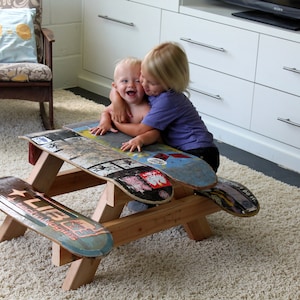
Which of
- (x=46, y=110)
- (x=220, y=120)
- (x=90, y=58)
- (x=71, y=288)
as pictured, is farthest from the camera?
(x=90, y=58)

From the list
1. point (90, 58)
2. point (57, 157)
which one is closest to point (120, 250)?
point (57, 157)

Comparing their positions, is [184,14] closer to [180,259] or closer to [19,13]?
[19,13]

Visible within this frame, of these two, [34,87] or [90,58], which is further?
[90,58]

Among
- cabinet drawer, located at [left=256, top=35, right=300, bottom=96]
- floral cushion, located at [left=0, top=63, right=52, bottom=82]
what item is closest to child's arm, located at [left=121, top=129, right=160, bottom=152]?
cabinet drawer, located at [left=256, top=35, right=300, bottom=96]

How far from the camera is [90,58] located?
4.76 m

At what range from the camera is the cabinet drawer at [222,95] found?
377 cm

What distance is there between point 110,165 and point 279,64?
58.0 inches

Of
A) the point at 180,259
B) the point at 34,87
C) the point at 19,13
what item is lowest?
the point at 180,259

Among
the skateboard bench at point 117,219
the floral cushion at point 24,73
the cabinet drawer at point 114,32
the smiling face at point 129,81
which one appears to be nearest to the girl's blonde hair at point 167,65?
the smiling face at point 129,81

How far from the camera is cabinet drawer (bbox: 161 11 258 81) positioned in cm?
368

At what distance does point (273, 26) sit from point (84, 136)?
4.56 ft

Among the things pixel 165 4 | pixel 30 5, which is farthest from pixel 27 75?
pixel 165 4

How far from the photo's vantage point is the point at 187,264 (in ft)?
8.46

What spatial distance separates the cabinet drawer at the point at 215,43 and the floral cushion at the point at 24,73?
858 mm
